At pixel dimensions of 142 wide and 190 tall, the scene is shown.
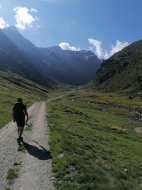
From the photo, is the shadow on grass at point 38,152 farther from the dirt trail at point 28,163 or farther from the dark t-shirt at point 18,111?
the dark t-shirt at point 18,111

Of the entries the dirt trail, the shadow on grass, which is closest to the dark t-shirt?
the dirt trail

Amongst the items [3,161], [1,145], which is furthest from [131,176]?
[1,145]

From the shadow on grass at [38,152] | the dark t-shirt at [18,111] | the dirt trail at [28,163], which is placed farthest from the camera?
the dark t-shirt at [18,111]

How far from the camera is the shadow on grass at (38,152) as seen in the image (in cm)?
2505

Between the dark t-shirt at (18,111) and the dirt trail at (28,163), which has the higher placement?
the dark t-shirt at (18,111)

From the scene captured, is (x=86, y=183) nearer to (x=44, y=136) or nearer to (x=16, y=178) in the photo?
(x=16, y=178)

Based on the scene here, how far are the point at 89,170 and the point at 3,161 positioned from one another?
6.07m

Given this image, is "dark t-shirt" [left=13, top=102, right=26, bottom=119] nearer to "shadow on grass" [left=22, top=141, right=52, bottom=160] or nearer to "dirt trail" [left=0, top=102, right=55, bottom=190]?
"dirt trail" [left=0, top=102, right=55, bottom=190]

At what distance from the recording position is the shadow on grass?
25047mm

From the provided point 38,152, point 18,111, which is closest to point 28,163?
point 38,152

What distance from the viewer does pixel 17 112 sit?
31.0 m

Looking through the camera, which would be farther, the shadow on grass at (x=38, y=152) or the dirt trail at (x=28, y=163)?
the shadow on grass at (x=38, y=152)

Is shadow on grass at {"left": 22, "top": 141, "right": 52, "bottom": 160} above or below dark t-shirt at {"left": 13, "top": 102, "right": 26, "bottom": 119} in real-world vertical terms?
below

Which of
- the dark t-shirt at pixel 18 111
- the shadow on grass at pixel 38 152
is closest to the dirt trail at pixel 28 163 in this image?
the shadow on grass at pixel 38 152
